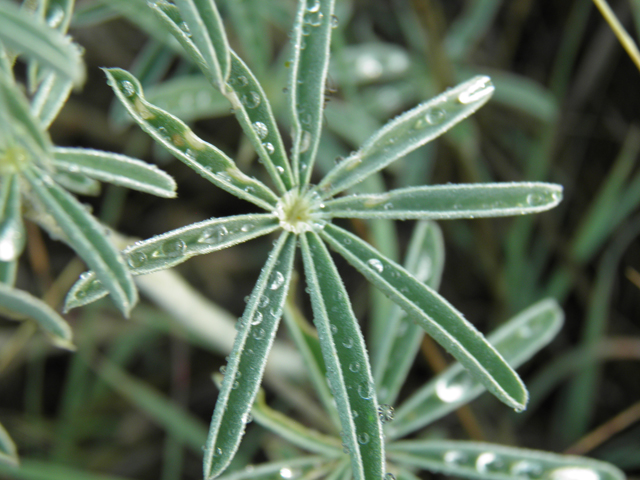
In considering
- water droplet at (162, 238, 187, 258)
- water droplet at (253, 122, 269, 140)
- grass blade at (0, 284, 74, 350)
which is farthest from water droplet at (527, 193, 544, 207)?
grass blade at (0, 284, 74, 350)

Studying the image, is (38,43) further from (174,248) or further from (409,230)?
(409,230)

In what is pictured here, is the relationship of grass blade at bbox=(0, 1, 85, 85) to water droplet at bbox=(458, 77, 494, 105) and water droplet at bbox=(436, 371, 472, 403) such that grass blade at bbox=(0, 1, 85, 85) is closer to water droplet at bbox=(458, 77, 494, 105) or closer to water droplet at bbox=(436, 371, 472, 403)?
water droplet at bbox=(458, 77, 494, 105)

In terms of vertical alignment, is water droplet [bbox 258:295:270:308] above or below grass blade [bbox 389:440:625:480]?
above

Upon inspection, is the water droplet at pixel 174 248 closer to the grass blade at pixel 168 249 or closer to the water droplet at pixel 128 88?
the grass blade at pixel 168 249

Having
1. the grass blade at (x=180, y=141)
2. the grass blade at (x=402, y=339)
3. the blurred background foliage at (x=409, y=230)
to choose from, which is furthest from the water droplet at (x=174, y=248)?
the blurred background foliage at (x=409, y=230)

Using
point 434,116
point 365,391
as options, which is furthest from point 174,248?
point 434,116

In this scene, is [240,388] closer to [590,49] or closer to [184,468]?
[184,468]
